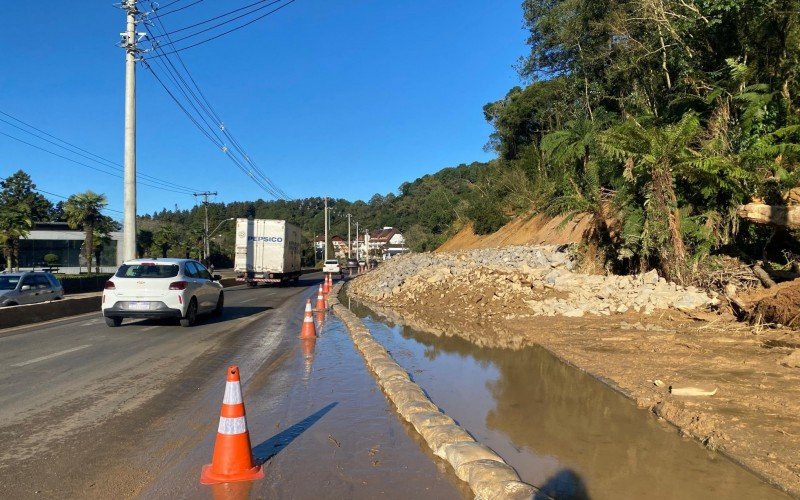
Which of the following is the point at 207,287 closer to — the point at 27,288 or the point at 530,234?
the point at 27,288

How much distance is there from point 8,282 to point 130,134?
775 centimetres

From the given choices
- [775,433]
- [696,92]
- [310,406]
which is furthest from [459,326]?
[696,92]

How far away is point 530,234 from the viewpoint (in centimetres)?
3659

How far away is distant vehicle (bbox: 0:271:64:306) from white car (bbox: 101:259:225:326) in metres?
5.32

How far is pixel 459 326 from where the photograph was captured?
559 inches

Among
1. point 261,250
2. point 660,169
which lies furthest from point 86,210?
point 660,169

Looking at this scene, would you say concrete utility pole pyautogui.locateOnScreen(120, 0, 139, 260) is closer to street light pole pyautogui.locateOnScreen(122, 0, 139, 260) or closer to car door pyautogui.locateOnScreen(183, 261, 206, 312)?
street light pole pyautogui.locateOnScreen(122, 0, 139, 260)

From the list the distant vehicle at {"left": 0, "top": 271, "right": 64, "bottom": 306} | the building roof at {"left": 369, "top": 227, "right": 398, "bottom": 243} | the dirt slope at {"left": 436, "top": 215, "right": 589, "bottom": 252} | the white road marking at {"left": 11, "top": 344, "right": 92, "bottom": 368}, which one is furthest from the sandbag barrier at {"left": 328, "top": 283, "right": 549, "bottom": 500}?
the building roof at {"left": 369, "top": 227, "right": 398, "bottom": 243}

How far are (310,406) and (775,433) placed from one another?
4587mm

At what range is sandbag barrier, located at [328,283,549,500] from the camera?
3.74m

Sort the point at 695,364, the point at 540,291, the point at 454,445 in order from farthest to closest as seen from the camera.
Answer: the point at 540,291 → the point at 695,364 → the point at 454,445

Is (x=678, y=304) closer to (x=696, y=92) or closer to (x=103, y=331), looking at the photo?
(x=696, y=92)

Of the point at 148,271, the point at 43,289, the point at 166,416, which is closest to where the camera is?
the point at 166,416

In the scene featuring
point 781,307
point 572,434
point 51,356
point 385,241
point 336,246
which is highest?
point 385,241
